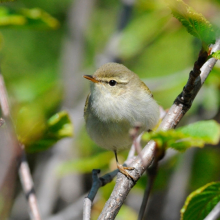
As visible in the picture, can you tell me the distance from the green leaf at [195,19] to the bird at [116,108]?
1.49 m

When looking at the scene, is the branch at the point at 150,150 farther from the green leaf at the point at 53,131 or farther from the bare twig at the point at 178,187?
the bare twig at the point at 178,187

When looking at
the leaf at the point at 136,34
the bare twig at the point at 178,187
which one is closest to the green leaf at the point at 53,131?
the bare twig at the point at 178,187

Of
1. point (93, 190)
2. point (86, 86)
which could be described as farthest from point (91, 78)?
point (86, 86)

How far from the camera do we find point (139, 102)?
3.11m

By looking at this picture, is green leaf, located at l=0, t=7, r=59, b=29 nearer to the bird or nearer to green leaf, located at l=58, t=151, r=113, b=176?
the bird

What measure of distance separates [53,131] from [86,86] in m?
3.35

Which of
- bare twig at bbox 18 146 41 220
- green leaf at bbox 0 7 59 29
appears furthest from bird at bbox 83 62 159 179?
bare twig at bbox 18 146 41 220

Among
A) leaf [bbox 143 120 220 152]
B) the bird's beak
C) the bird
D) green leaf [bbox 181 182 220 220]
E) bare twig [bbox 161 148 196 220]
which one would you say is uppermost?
the bird's beak

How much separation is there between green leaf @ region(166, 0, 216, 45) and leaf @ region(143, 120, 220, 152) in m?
0.39

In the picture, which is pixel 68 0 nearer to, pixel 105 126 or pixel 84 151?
pixel 84 151

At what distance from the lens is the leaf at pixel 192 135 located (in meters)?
1.14

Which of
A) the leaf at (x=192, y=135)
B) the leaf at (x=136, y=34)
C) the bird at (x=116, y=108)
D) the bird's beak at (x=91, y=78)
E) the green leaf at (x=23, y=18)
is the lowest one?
the leaf at (x=192, y=135)

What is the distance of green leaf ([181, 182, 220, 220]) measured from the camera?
6.13 feet

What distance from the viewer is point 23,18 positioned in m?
2.70
